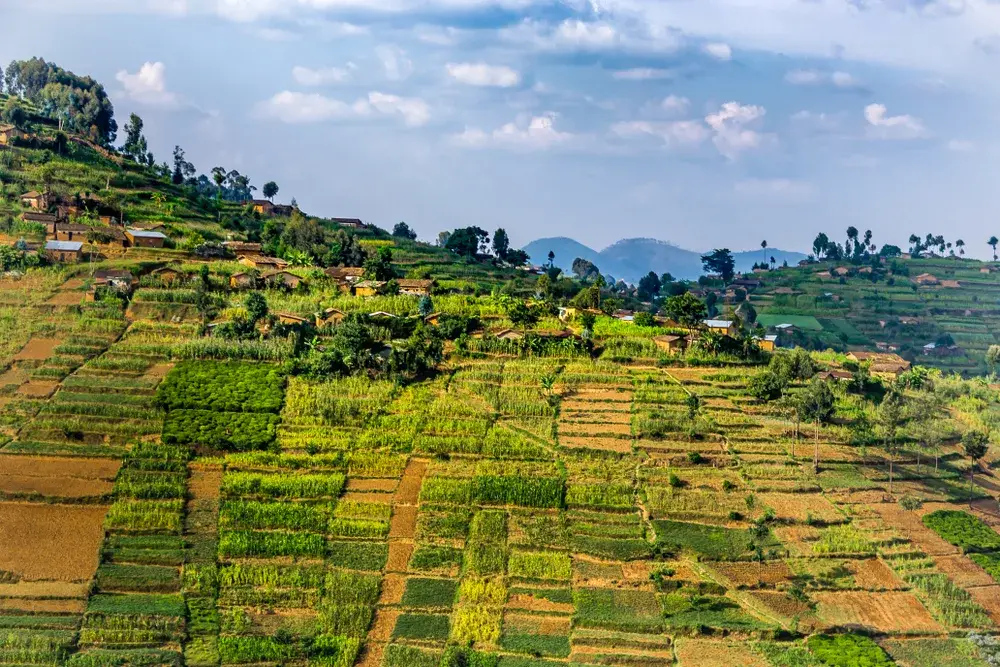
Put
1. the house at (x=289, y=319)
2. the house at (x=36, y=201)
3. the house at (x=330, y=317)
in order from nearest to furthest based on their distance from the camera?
the house at (x=289, y=319) → the house at (x=330, y=317) → the house at (x=36, y=201)

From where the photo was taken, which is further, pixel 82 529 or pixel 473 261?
pixel 473 261

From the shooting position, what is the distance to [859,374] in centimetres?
4681

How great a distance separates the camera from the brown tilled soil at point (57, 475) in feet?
113

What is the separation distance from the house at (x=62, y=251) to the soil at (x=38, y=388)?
38.8 ft

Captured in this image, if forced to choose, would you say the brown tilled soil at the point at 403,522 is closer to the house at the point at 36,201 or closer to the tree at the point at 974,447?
the tree at the point at 974,447

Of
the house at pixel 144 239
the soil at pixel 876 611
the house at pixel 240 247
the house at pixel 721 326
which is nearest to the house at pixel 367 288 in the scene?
the house at pixel 240 247

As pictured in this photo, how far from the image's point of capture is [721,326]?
171 ft

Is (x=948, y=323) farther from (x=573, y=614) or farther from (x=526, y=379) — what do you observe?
(x=573, y=614)

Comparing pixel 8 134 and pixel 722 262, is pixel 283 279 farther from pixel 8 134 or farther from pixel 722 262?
pixel 722 262

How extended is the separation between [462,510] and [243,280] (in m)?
21.2

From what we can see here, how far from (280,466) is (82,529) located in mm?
7034

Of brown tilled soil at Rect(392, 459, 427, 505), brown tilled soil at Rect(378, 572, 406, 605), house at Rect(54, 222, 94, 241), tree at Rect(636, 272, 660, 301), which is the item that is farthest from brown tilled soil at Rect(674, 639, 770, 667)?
tree at Rect(636, 272, 660, 301)

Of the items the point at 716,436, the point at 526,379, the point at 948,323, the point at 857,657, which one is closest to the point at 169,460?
the point at 526,379

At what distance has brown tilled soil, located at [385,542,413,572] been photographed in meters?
32.5
